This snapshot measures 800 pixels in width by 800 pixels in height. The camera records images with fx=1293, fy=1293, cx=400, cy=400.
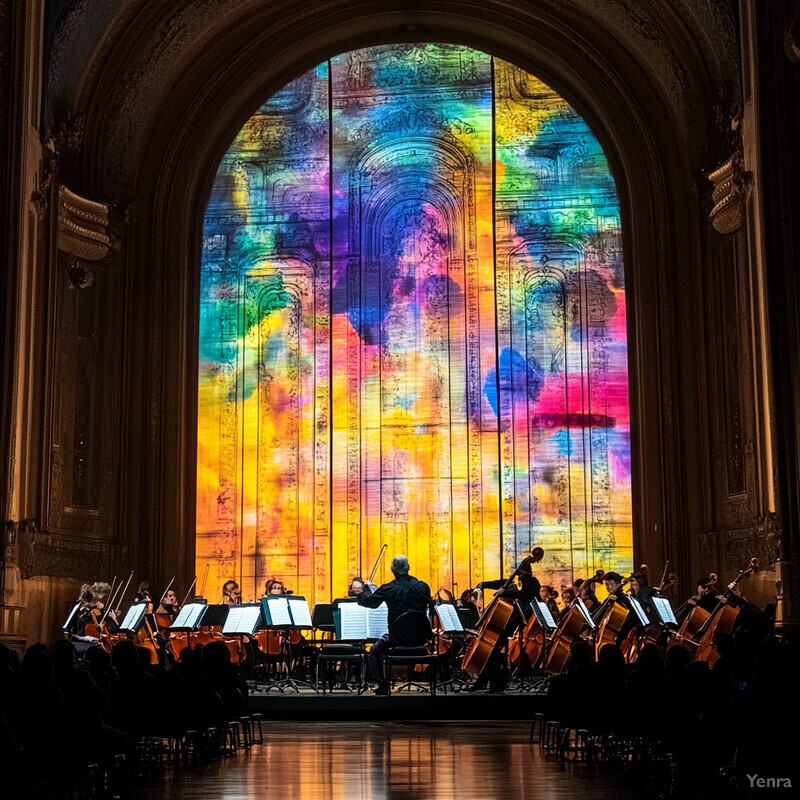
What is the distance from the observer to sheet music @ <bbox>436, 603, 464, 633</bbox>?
13875 mm

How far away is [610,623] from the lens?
13688 mm

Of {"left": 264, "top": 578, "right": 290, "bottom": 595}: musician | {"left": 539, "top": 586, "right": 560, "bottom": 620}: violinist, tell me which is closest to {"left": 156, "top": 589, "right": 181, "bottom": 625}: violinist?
{"left": 264, "top": 578, "right": 290, "bottom": 595}: musician

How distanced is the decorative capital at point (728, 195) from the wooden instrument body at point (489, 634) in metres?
6.53

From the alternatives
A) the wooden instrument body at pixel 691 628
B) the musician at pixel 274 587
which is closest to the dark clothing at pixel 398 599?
the wooden instrument body at pixel 691 628

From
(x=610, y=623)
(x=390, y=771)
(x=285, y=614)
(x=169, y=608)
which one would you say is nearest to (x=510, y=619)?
(x=610, y=623)

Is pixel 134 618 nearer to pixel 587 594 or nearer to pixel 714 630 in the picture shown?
pixel 587 594

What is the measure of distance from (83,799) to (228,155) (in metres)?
14.6

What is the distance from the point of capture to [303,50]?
787 inches

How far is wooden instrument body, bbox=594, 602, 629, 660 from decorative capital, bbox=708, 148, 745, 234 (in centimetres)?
606

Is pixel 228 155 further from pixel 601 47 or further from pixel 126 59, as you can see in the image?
pixel 601 47

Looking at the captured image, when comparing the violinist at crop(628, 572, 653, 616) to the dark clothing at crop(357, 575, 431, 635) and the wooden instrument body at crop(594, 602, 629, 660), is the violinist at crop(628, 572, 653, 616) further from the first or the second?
the dark clothing at crop(357, 575, 431, 635)

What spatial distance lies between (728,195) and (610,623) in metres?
6.49

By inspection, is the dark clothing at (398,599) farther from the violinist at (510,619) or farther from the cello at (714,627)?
the cello at (714,627)

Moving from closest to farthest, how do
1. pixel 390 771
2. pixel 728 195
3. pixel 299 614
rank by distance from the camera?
pixel 390 771 → pixel 299 614 → pixel 728 195
